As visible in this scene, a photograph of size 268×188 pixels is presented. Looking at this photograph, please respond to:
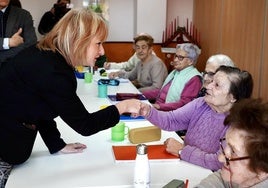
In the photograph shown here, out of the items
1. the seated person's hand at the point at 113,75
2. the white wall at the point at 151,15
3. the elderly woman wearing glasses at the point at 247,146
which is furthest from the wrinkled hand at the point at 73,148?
the white wall at the point at 151,15

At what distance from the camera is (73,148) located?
1.90 metres

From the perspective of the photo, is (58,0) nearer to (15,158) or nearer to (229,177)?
(15,158)

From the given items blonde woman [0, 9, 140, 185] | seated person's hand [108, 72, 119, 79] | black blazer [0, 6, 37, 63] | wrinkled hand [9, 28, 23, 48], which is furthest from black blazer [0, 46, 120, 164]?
seated person's hand [108, 72, 119, 79]

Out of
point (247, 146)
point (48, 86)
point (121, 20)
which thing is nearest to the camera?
point (247, 146)

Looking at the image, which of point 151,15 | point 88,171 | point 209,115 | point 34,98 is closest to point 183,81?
point 209,115

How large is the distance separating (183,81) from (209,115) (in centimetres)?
126

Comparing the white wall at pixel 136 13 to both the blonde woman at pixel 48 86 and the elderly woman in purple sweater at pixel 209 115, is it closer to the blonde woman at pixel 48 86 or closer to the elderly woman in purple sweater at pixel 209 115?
the elderly woman in purple sweater at pixel 209 115

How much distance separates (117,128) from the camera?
2.06 meters

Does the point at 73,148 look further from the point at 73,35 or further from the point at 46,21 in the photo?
the point at 46,21

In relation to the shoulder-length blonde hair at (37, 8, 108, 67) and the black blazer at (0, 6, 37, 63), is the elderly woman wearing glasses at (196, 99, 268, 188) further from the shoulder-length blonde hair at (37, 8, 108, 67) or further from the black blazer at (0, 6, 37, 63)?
the black blazer at (0, 6, 37, 63)

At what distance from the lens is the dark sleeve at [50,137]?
1.85 metres

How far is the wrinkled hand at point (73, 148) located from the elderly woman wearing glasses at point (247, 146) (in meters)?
0.84

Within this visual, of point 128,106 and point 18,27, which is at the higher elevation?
point 18,27

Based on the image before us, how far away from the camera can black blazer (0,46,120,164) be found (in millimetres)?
1529
